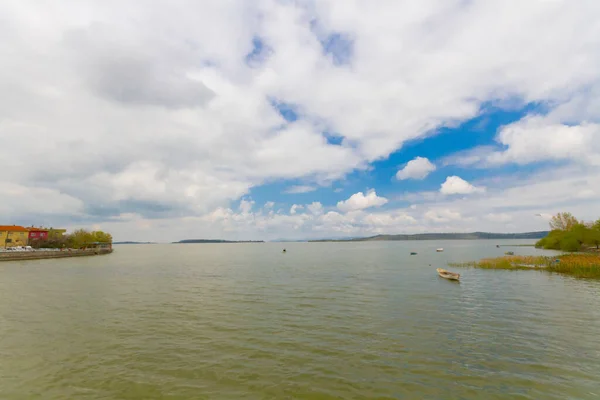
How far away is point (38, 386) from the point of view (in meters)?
15.4

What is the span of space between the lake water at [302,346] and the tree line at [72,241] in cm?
14494

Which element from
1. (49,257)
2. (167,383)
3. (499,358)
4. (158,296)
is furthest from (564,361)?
(49,257)

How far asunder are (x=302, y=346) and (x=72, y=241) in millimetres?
192049

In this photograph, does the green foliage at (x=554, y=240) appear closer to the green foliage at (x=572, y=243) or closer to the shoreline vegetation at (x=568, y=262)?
the shoreline vegetation at (x=568, y=262)

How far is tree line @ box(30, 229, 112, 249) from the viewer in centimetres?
15275

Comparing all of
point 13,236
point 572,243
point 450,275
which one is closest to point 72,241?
point 13,236

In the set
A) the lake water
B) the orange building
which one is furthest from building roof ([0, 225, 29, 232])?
the lake water

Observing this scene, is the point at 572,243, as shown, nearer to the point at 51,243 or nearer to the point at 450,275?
the point at 450,275

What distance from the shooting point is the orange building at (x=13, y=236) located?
140 metres

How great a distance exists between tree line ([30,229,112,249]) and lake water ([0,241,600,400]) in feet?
476

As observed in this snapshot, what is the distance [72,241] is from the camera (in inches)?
6462

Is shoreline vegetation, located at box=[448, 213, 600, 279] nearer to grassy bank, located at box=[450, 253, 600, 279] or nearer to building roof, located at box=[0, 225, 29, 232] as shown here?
grassy bank, located at box=[450, 253, 600, 279]

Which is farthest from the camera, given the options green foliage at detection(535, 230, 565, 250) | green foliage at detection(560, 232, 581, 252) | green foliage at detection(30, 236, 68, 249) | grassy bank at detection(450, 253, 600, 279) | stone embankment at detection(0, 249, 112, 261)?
green foliage at detection(30, 236, 68, 249)

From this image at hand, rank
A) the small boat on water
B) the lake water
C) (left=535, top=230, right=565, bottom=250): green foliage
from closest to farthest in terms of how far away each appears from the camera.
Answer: the lake water
the small boat on water
(left=535, top=230, right=565, bottom=250): green foliage
